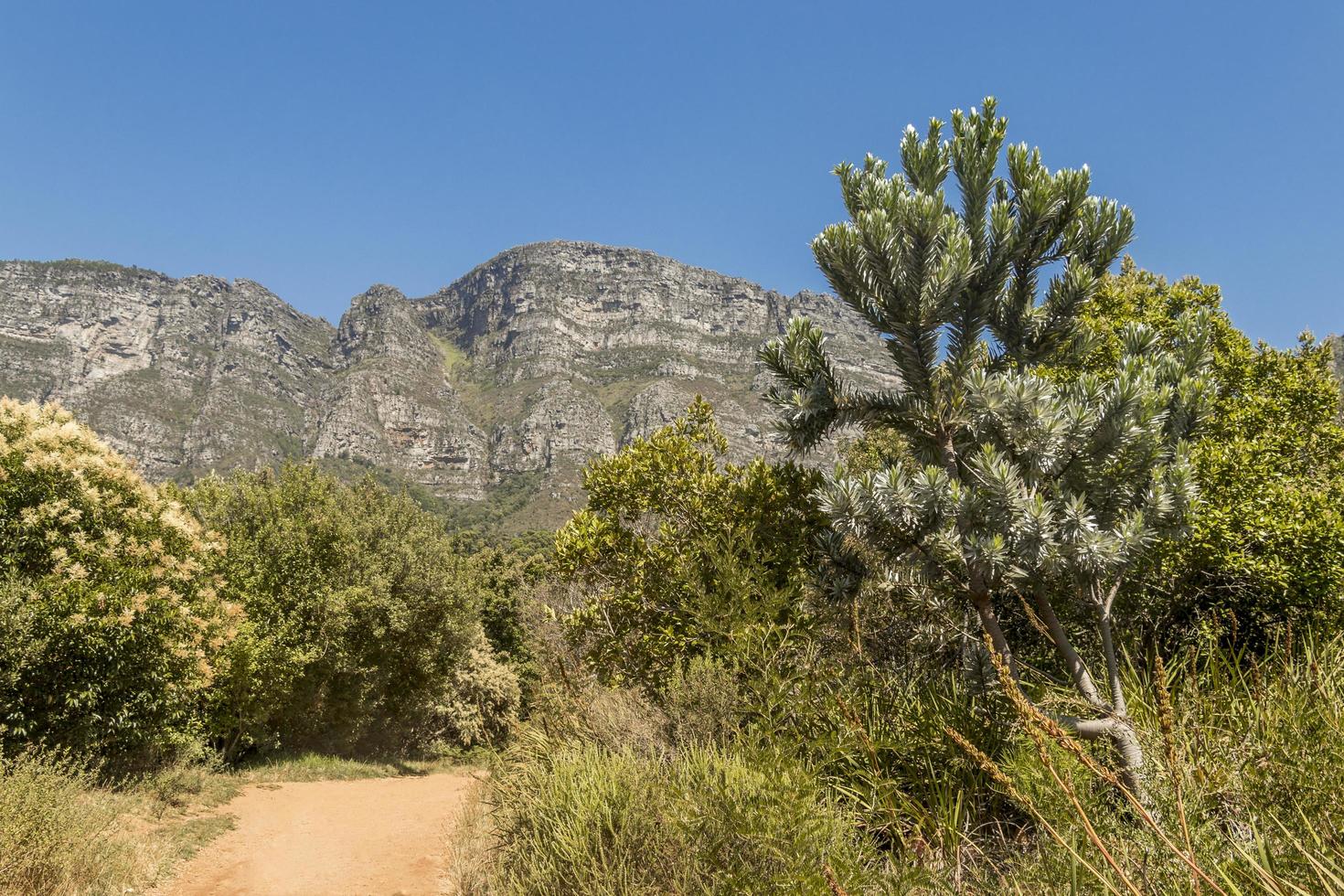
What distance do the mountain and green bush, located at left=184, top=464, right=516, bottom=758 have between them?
80.3 metres

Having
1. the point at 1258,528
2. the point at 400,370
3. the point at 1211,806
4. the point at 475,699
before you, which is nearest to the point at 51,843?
the point at 1211,806

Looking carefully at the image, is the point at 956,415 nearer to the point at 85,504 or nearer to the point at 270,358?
the point at 85,504

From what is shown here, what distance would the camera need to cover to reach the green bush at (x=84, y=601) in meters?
7.99

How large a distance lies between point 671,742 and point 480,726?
57.7 feet

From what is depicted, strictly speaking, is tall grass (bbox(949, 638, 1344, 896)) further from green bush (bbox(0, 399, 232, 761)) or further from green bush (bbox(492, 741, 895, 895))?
green bush (bbox(0, 399, 232, 761))

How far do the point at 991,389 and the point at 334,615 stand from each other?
15732 mm

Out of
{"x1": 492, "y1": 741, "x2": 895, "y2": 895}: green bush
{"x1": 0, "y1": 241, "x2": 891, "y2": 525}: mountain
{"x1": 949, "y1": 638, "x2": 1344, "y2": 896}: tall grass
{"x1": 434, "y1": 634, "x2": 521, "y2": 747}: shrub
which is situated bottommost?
{"x1": 434, "y1": 634, "x2": 521, "y2": 747}: shrub

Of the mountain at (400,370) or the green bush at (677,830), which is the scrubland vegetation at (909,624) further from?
the mountain at (400,370)

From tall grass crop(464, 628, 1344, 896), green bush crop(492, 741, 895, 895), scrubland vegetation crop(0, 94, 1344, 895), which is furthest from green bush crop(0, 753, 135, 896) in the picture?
green bush crop(492, 741, 895, 895)

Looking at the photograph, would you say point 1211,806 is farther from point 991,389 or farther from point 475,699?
point 475,699

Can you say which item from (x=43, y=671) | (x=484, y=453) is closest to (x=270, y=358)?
(x=484, y=453)

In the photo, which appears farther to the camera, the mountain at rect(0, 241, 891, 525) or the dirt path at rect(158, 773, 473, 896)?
the mountain at rect(0, 241, 891, 525)

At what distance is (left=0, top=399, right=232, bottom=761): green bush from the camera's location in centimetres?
799

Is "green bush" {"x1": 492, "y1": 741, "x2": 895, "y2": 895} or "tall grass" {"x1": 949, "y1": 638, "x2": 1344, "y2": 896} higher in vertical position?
"tall grass" {"x1": 949, "y1": 638, "x2": 1344, "y2": 896}
